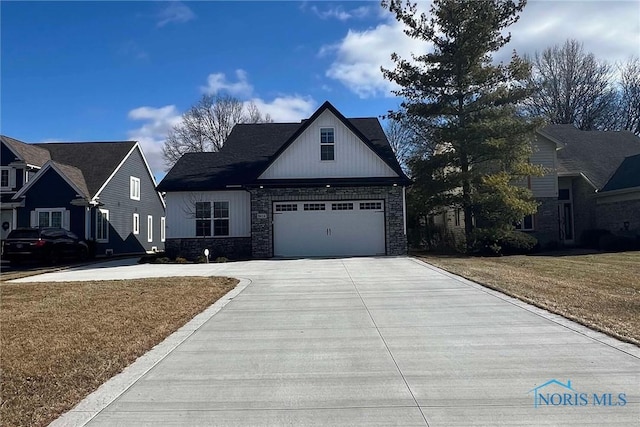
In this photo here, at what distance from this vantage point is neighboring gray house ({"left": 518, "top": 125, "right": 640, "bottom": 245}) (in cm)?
2567

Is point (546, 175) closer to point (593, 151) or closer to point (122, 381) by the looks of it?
point (593, 151)

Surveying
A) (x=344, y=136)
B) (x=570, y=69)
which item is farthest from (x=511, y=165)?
(x=570, y=69)

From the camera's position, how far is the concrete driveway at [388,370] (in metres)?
4.61

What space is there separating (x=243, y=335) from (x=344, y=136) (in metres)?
16.2

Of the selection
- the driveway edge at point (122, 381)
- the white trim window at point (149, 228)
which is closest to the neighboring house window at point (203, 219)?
the white trim window at point (149, 228)

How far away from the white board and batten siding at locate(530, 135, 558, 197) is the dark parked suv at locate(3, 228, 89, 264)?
78.7ft

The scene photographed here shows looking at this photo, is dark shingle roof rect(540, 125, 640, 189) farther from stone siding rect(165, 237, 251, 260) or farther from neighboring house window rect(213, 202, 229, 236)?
neighboring house window rect(213, 202, 229, 236)

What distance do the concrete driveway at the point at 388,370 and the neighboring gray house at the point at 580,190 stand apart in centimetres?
1906

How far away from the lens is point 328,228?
73.0 feet

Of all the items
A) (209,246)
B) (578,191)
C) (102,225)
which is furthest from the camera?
(102,225)

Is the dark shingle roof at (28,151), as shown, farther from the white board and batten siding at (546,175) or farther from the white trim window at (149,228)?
the white board and batten siding at (546,175)

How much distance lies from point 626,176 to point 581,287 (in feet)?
57.2

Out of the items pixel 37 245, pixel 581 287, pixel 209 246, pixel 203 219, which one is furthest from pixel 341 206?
pixel 37 245

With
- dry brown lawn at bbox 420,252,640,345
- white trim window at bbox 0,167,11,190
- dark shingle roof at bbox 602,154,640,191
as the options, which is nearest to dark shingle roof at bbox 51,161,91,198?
white trim window at bbox 0,167,11,190
